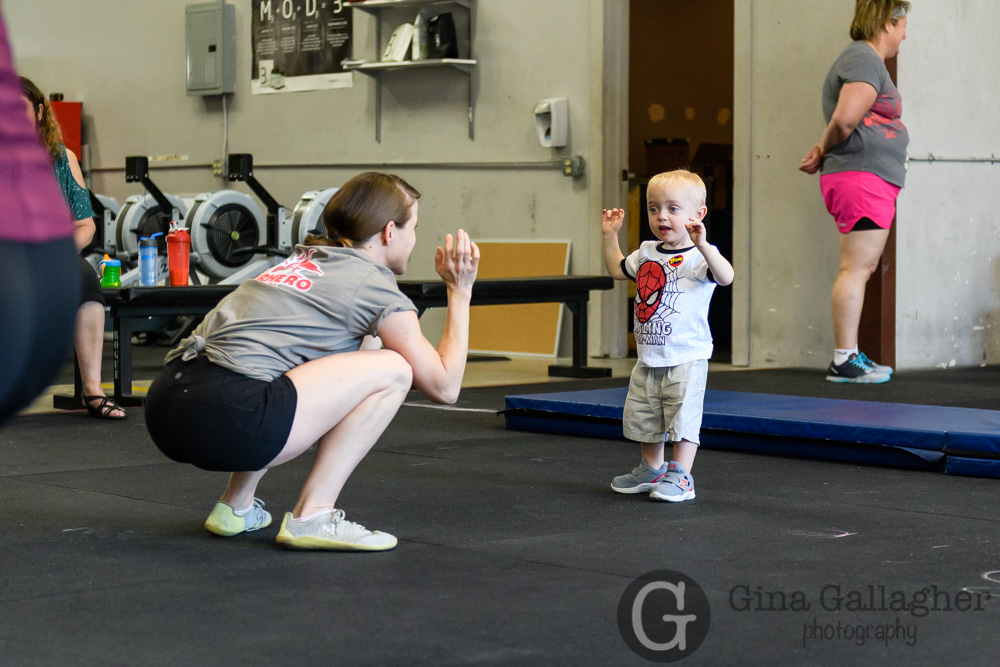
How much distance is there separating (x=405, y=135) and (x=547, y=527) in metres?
5.77

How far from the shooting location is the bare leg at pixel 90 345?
4.54 meters

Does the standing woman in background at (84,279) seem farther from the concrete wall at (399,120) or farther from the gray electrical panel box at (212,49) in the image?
the gray electrical panel box at (212,49)

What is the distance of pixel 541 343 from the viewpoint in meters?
7.57

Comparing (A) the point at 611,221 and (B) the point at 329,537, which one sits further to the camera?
(A) the point at 611,221

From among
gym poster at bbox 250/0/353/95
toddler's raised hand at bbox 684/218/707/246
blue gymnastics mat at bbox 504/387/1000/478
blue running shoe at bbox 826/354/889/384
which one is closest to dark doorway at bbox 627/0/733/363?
gym poster at bbox 250/0/353/95

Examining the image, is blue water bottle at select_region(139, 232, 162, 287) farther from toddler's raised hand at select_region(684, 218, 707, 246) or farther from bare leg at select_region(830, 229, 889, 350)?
toddler's raised hand at select_region(684, 218, 707, 246)

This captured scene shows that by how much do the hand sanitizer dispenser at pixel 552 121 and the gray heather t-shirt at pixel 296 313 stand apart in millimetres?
5019

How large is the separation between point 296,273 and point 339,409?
0.28m

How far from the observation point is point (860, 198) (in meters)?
5.60

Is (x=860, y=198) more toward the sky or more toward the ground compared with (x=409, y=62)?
more toward the ground

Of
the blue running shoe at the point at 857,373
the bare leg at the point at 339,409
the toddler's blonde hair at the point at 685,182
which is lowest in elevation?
the blue running shoe at the point at 857,373

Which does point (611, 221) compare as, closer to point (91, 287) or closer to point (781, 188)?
point (91, 287)

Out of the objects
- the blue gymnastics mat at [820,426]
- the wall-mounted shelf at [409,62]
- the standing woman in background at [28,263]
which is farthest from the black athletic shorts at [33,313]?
the wall-mounted shelf at [409,62]

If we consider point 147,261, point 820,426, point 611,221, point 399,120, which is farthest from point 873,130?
point 399,120
